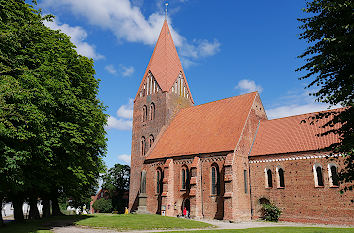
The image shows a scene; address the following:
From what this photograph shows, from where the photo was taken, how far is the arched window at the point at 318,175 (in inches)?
909

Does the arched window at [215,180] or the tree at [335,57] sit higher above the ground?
the tree at [335,57]

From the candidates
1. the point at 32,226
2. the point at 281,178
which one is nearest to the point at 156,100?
the point at 281,178

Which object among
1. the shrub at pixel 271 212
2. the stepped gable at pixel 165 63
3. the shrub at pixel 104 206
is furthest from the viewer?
the shrub at pixel 104 206

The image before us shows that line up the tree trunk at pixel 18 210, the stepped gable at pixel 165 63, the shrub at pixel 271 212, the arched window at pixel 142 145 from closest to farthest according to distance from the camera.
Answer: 1. the tree trunk at pixel 18 210
2. the shrub at pixel 271 212
3. the arched window at pixel 142 145
4. the stepped gable at pixel 165 63

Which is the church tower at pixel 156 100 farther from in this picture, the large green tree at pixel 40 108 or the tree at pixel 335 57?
the tree at pixel 335 57

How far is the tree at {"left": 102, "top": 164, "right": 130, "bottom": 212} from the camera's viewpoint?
141 feet

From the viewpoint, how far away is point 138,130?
3669cm

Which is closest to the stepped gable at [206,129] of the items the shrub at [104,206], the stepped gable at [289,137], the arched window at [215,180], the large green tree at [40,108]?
the arched window at [215,180]

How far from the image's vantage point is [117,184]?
146ft

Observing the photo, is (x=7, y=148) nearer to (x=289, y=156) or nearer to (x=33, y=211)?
(x=33, y=211)

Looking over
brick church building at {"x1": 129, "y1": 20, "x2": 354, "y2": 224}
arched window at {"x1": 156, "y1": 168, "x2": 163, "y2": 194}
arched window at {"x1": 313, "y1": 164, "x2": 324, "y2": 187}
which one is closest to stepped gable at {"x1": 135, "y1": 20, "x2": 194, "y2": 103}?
brick church building at {"x1": 129, "y1": 20, "x2": 354, "y2": 224}

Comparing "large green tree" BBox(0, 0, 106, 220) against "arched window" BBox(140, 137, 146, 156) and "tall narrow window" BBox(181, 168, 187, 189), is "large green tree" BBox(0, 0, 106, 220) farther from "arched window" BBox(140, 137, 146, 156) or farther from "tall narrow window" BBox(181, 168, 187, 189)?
"arched window" BBox(140, 137, 146, 156)

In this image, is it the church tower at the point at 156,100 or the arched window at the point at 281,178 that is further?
the church tower at the point at 156,100

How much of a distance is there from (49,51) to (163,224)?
1291cm
